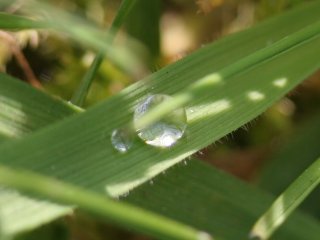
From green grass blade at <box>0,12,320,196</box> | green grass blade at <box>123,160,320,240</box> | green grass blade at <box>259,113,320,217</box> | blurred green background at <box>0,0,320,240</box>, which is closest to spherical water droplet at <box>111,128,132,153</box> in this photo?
green grass blade at <box>0,12,320,196</box>

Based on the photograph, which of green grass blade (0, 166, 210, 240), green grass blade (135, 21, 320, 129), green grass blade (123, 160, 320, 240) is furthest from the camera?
green grass blade (123, 160, 320, 240)

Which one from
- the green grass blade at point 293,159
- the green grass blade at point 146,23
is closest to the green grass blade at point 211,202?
the green grass blade at point 293,159

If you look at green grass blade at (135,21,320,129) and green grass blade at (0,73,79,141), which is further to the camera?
green grass blade at (0,73,79,141)

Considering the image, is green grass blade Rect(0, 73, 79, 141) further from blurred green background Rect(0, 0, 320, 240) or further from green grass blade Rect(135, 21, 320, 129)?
blurred green background Rect(0, 0, 320, 240)

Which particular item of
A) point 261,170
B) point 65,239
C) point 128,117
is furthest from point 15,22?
point 261,170

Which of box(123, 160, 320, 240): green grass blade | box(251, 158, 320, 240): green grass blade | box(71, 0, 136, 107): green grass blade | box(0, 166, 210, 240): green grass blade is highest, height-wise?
box(71, 0, 136, 107): green grass blade

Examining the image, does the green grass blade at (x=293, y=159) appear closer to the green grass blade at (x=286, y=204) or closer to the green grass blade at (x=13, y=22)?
the green grass blade at (x=286, y=204)
